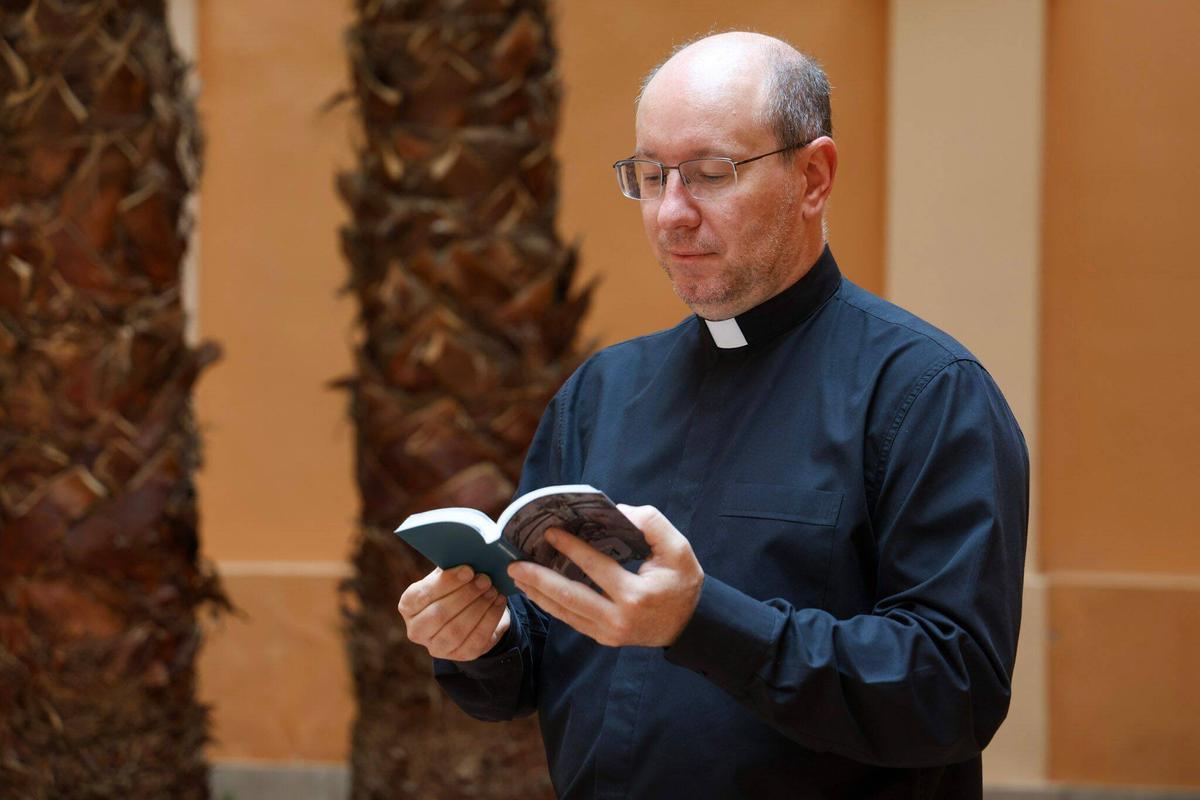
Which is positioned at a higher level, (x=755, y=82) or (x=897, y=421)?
(x=755, y=82)

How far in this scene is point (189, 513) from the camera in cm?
392

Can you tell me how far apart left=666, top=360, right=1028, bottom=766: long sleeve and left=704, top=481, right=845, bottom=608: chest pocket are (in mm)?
84

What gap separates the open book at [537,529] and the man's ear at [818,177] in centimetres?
71

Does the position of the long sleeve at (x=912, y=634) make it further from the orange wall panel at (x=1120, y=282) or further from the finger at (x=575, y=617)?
the orange wall panel at (x=1120, y=282)

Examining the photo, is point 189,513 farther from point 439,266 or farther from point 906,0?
point 906,0

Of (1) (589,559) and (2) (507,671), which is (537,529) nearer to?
(1) (589,559)

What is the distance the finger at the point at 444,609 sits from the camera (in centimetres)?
219

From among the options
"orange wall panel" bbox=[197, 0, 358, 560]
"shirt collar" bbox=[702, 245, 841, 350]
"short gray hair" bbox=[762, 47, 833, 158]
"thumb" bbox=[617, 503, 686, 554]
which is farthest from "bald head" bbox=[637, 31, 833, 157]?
"orange wall panel" bbox=[197, 0, 358, 560]

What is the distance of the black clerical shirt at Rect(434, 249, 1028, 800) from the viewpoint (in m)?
1.87

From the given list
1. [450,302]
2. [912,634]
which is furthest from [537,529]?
[450,302]

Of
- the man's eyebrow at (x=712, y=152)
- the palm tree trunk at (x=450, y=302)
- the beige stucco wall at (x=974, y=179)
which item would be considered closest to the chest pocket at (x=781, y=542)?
the man's eyebrow at (x=712, y=152)

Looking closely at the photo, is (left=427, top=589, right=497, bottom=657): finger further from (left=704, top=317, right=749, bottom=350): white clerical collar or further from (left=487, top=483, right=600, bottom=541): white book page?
(left=704, top=317, right=749, bottom=350): white clerical collar

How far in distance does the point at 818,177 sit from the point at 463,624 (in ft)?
3.05

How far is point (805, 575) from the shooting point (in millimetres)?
2045
